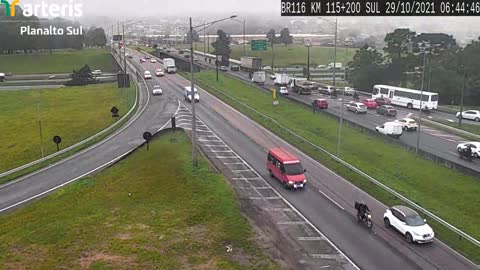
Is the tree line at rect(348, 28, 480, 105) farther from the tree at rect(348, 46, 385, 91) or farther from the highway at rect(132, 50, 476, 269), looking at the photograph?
the highway at rect(132, 50, 476, 269)

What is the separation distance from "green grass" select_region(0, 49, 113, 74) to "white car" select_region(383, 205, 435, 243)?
375 ft

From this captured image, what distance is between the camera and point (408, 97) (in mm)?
69250

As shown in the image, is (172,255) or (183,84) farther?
(183,84)

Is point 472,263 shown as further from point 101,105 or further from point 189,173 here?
point 101,105

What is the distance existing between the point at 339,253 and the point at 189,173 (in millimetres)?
14239

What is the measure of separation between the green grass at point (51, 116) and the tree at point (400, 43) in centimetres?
5183

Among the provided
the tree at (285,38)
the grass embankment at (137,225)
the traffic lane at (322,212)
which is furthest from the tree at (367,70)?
the tree at (285,38)

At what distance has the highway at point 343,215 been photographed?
74.5ft

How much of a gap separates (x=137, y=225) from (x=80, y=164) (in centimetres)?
1500

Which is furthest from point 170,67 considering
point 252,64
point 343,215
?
point 343,215

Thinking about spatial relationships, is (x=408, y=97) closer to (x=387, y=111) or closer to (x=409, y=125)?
(x=387, y=111)

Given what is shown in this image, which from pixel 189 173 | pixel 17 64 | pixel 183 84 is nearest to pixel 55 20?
pixel 17 64

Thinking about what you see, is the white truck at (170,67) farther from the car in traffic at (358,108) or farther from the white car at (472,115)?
the white car at (472,115)

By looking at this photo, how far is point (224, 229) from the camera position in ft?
84.0
